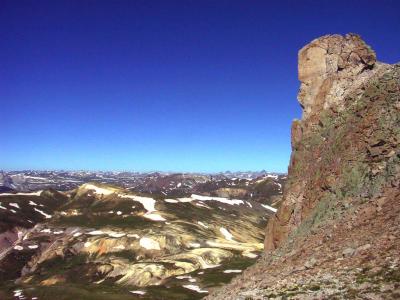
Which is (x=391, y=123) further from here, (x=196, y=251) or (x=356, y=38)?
(x=196, y=251)

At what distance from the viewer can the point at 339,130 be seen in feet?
147

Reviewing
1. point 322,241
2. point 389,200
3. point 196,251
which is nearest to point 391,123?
point 389,200

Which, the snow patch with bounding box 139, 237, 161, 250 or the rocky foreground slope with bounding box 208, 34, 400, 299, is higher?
the rocky foreground slope with bounding box 208, 34, 400, 299

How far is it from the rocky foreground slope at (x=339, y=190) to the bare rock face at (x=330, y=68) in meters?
0.13

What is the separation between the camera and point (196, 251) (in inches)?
6427

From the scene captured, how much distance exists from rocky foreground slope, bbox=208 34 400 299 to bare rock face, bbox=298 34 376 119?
13cm

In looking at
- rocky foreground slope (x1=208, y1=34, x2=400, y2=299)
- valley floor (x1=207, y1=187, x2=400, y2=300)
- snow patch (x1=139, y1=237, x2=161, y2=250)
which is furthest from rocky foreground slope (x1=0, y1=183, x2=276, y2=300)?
valley floor (x1=207, y1=187, x2=400, y2=300)

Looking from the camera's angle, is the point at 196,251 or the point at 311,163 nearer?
the point at 311,163

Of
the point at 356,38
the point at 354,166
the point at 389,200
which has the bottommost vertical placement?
the point at 389,200

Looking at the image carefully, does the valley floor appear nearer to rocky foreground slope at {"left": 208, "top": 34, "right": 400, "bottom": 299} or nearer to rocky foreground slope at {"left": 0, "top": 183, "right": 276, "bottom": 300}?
rocky foreground slope at {"left": 208, "top": 34, "right": 400, "bottom": 299}

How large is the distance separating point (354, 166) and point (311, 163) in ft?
28.6

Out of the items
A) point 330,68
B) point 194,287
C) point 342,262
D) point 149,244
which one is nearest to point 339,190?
point 342,262

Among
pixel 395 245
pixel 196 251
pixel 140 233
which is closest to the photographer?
pixel 395 245

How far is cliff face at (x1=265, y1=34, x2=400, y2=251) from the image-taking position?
38.4 meters
